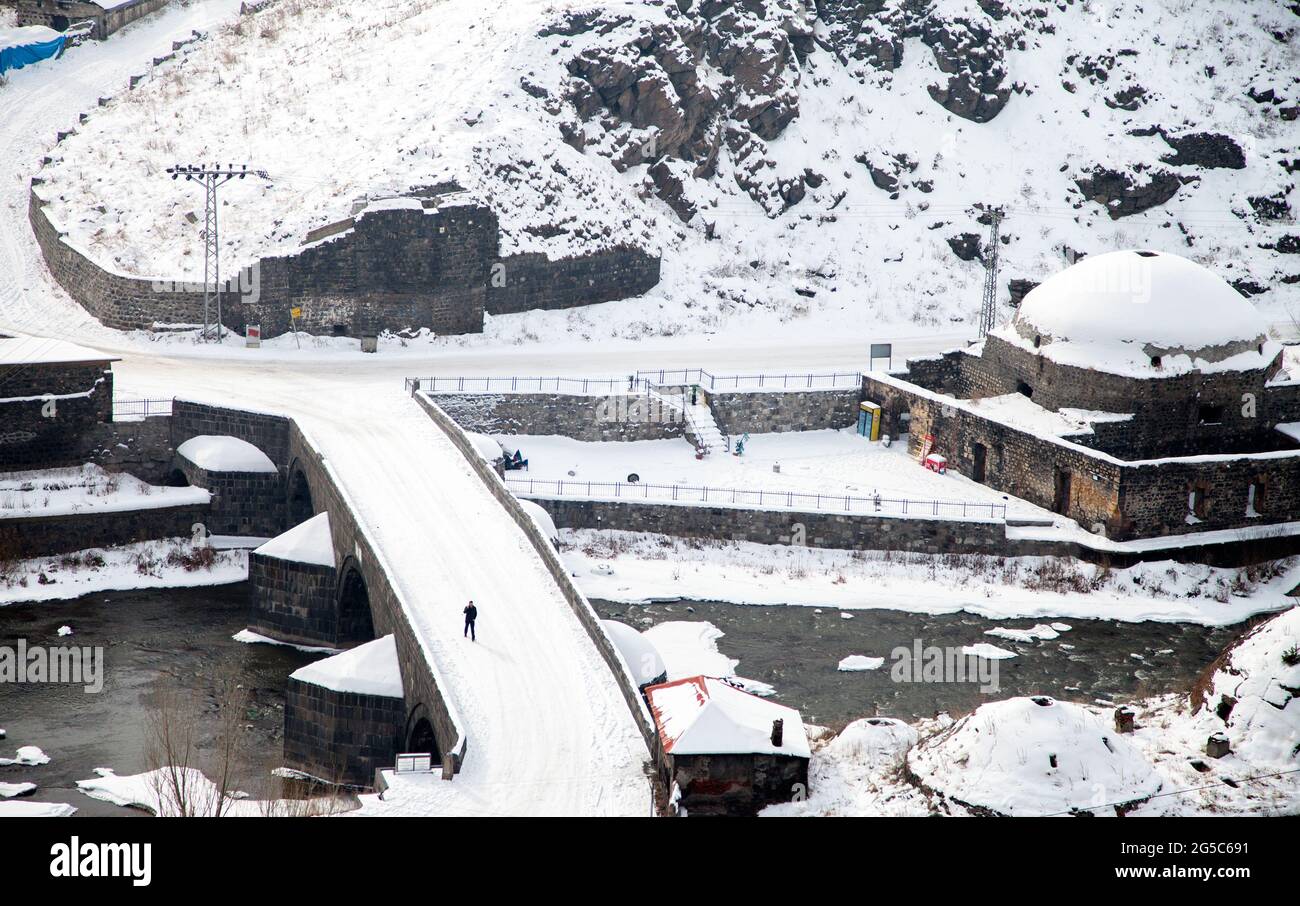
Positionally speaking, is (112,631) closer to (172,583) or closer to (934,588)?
(172,583)

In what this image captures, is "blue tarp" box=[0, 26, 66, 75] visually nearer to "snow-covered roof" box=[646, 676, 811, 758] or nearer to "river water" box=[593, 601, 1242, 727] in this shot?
"river water" box=[593, 601, 1242, 727]

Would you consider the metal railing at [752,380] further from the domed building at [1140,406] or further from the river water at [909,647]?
the river water at [909,647]

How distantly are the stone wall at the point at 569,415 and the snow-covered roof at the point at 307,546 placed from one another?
10.1 metres

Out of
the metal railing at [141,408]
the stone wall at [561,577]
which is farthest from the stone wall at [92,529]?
the stone wall at [561,577]

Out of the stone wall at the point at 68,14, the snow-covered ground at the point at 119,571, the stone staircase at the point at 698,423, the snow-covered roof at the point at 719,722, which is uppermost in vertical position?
the stone wall at the point at 68,14

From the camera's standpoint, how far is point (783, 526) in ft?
162

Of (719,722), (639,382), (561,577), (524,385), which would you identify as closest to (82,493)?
(524,385)

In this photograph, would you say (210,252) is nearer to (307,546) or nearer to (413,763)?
(307,546)

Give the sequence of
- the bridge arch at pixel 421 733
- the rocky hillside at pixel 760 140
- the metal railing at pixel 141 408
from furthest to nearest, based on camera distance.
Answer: the rocky hillside at pixel 760 140, the metal railing at pixel 141 408, the bridge arch at pixel 421 733

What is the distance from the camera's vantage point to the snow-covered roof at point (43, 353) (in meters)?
50.2

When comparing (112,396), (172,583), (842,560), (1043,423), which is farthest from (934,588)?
(112,396)

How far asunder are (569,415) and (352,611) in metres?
13.8

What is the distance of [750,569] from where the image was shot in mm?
48219
